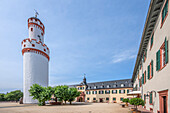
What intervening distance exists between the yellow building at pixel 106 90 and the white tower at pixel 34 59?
75.3 ft

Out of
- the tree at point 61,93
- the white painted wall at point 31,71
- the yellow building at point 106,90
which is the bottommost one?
the yellow building at point 106,90

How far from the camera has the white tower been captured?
124 feet

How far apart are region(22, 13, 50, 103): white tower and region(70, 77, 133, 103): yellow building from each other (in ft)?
75.3

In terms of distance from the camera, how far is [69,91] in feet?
110

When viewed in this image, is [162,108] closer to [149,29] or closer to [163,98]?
[163,98]

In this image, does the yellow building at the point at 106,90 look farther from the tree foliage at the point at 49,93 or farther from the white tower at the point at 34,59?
the white tower at the point at 34,59

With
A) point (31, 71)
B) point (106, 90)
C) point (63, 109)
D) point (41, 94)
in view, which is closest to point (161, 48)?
point (63, 109)

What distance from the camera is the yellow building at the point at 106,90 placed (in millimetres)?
49338

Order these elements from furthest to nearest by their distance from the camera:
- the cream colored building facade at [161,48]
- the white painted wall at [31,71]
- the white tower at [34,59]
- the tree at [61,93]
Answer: the white tower at [34,59]
the white painted wall at [31,71]
the tree at [61,93]
the cream colored building facade at [161,48]

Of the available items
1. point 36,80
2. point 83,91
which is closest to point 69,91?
point 36,80

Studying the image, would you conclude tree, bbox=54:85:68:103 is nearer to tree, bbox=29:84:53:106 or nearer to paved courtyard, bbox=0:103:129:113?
tree, bbox=29:84:53:106

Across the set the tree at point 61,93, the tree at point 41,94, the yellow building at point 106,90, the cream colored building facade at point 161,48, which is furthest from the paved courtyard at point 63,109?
the yellow building at point 106,90

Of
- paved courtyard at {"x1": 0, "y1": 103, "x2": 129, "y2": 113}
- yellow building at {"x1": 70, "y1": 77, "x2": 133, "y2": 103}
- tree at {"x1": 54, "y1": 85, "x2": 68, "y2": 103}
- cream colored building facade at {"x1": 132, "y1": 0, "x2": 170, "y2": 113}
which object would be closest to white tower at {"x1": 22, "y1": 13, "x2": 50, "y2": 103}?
tree at {"x1": 54, "y1": 85, "x2": 68, "y2": 103}

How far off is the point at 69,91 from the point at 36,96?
8047 millimetres
